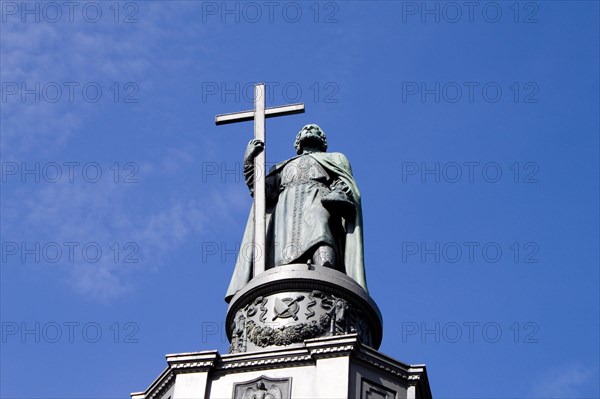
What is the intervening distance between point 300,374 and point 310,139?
6.36 meters

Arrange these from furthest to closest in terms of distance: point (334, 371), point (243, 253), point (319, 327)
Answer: point (243, 253)
point (319, 327)
point (334, 371)

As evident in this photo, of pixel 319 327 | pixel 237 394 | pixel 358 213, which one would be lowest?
pixel 237 394

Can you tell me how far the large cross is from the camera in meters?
22.5

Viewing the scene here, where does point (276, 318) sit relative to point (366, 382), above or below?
above

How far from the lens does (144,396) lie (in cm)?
2081

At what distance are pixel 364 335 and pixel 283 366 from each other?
2035 millimetres

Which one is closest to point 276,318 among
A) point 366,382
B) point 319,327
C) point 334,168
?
point 319,327

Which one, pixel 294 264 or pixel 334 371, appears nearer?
pixel 334 371

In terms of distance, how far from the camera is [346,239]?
22906 mm

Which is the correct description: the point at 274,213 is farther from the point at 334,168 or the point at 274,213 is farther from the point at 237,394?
the point at 237,394

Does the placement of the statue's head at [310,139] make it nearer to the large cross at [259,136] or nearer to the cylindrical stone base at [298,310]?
the large cross at [259,136]

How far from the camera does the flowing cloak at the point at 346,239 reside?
881 inches

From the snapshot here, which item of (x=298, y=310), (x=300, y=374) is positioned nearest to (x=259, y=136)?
(x=298, y=310)

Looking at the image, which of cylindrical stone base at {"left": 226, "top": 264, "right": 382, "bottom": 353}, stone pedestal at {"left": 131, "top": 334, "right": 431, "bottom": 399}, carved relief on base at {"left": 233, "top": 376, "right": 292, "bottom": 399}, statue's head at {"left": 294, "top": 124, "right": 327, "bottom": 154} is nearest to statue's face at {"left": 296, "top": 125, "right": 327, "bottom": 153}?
statue's head at {"left": 294, "top": 124, "right": 327, "bottom": 154}
